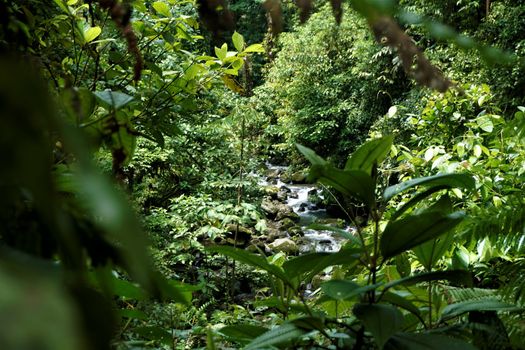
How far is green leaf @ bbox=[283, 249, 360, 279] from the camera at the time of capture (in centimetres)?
67

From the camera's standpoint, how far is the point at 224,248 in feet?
2.33

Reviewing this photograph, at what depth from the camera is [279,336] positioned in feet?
2.01

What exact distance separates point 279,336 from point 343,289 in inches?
4.5

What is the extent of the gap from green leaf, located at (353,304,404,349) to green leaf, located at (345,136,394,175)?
23 cm

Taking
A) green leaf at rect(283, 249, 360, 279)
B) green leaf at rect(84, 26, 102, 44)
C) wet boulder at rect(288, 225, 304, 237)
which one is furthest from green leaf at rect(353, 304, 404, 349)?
wet boulder at rect(288, 225, 304, 237)

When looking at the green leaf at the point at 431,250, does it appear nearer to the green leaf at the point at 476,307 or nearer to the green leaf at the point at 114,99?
the green leaf at the point at 476,307

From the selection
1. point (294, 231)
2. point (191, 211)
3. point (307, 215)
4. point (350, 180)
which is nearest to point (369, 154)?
point (350, 180)

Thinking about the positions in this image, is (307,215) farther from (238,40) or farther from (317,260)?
(317,260)

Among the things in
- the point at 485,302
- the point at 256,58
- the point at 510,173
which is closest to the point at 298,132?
the point at 256,58

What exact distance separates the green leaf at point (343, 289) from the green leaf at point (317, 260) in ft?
0.20

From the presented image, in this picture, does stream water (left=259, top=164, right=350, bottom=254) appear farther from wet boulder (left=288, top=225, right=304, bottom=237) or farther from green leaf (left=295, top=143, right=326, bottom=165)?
green leaf (left=295, top=143, right=326, bottom=165)

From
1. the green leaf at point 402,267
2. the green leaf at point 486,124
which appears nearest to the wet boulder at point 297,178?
the green leaf at point 486,124

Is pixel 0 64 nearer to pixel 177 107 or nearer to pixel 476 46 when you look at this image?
pixel 476 46

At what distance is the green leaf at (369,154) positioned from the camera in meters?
0.71
